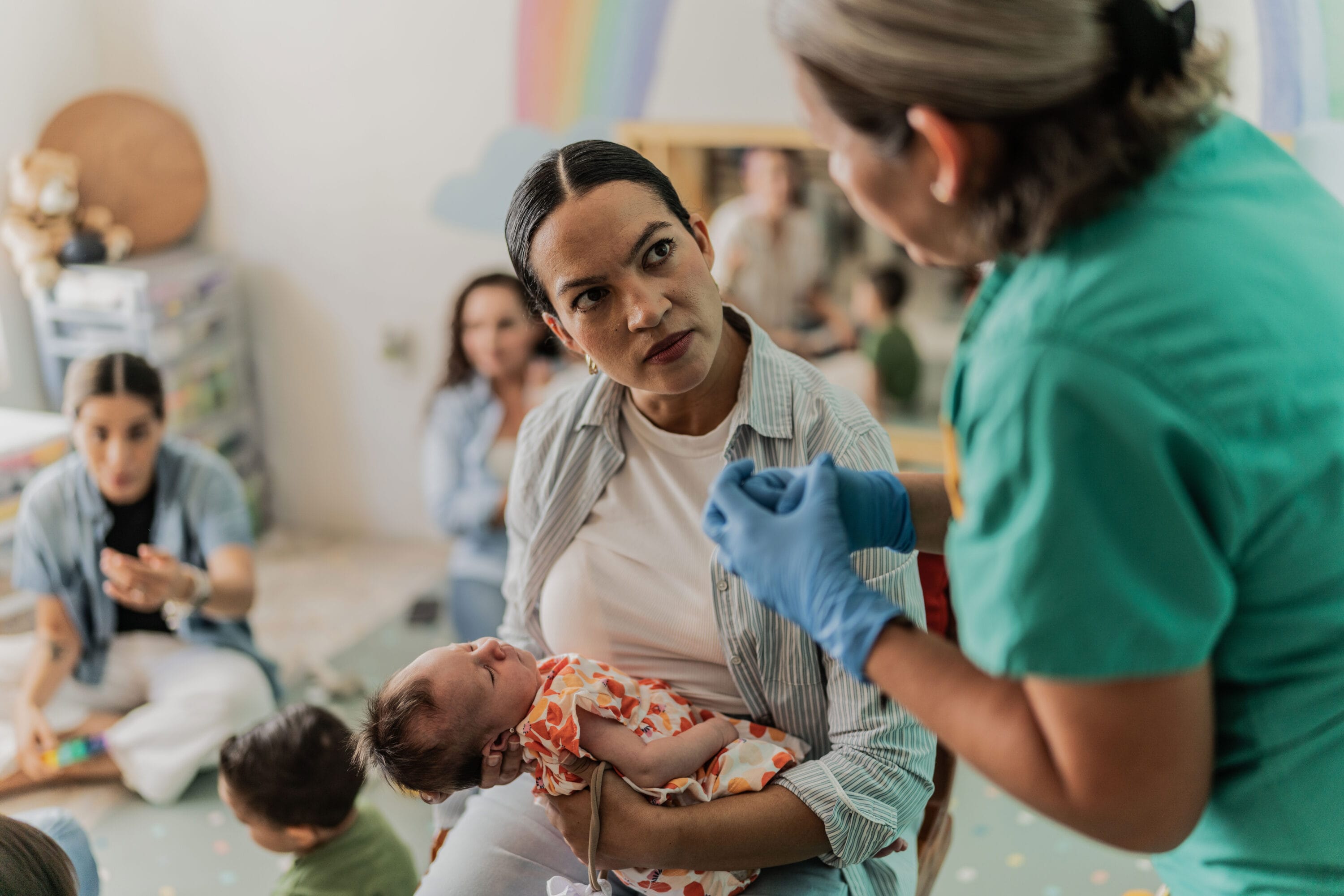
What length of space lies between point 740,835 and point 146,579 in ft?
4.98

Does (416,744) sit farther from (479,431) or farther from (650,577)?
(479,431)

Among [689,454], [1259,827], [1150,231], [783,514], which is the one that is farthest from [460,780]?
[1150,231]

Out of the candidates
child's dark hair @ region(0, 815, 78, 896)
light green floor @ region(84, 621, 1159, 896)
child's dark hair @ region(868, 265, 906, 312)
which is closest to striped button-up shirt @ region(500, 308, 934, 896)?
child's dark hair @ region(0, 815, 78, 896)

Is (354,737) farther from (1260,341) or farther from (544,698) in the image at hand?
(1260,341)

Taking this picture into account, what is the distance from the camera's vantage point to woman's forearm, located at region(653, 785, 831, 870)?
1.29 meters

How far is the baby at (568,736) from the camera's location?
1337 millimetres

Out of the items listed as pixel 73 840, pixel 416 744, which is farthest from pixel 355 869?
pixel 416 744

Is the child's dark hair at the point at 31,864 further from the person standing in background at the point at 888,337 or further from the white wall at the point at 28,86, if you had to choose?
the person standing in background at the point at 888,337

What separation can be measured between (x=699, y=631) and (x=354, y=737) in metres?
0.49

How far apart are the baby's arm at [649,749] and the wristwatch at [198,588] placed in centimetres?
134

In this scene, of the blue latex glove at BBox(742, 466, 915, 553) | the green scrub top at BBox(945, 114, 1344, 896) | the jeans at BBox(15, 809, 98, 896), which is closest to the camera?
the green scrub top at BBox(945, 114, 1344, 896)

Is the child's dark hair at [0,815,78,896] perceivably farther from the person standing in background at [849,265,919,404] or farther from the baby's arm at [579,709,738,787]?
the person standing in background at [849,265,919,404]

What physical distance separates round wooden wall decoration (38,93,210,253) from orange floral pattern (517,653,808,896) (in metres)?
2.90

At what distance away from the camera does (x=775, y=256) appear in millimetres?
3531
